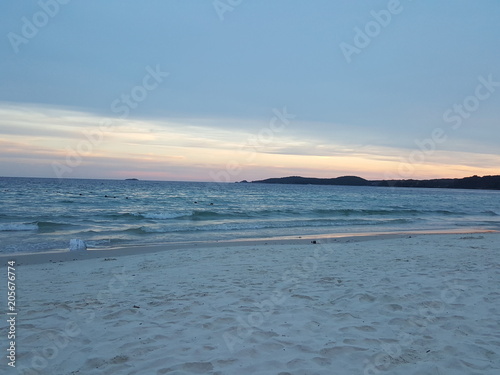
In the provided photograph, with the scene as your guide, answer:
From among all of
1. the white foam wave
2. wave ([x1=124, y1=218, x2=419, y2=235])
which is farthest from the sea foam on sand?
the white foam wave

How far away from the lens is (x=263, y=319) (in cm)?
548

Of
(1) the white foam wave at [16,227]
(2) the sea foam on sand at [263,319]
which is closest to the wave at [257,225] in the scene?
(1) the white foam wave at [16,227]

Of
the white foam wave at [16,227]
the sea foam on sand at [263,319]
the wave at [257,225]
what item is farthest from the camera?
the wave at [257,225]

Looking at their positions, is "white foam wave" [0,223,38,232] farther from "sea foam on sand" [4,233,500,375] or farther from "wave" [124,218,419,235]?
"sea foam on sand" [4,233,500,375]

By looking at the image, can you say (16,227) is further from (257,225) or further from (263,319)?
(263,319)

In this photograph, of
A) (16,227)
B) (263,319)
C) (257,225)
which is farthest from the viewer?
(257,225)

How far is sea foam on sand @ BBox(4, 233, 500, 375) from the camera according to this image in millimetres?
4156

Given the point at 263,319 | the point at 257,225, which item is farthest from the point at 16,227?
the point at 263,319

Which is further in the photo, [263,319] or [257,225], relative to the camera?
[257,225]

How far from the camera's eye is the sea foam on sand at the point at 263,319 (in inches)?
164

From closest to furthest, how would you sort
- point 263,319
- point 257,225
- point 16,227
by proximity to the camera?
point 263,319 < point 16,227 < point 257,225

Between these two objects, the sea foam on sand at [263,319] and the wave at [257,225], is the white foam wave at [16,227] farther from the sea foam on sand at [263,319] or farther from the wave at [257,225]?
the sea foam on sand at [263,319]

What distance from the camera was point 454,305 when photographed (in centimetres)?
607

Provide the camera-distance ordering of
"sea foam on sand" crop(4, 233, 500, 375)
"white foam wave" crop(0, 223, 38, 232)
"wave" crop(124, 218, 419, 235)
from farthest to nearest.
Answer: "wave" crop(124, 218, 419, 235), "white foam wave" crop(0, 223, 38, 232), "sea foam on sand" crop(4, 233, 500, 375)
